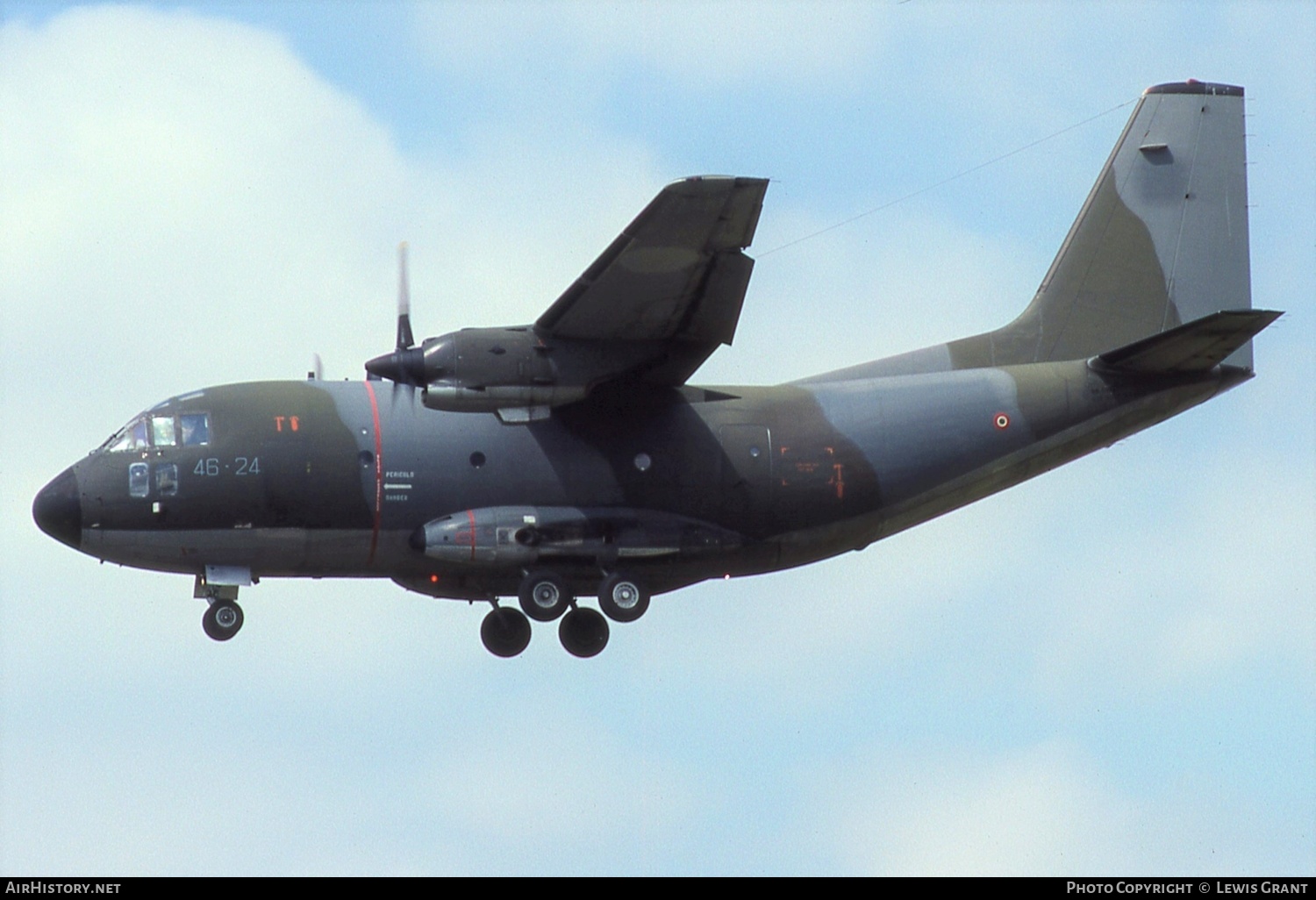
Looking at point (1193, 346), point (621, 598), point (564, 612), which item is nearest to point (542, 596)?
point (564, 612)

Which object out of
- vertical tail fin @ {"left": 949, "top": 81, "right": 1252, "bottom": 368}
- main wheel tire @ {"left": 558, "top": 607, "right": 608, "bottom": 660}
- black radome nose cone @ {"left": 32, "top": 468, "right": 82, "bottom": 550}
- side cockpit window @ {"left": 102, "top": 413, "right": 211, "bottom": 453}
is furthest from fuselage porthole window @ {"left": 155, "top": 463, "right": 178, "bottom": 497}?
vertical tail fin @ {"left": 949, "top": 81, "right": 1252, "bottom": 368}

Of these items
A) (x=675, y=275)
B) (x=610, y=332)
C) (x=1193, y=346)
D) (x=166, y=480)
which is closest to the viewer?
(x=675, y=275)

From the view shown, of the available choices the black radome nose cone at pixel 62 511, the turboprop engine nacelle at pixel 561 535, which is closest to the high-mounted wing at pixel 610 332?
the turboprop engine nacelle at pixel 561 535

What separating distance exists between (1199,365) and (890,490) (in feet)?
14.4

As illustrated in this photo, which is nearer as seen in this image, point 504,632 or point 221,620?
point 221,620

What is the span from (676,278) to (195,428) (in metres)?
6.03

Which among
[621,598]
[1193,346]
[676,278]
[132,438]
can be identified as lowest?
[621,598]

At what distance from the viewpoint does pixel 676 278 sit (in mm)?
25812

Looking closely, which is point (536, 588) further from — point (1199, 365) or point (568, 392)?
point (1199, 365)

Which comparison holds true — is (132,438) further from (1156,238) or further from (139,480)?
(1156,238)

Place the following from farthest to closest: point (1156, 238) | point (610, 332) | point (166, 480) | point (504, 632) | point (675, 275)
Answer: point (1156, 238)
point (504, 632)
point (610, 332)
point (166, 480)
point (675, 275)

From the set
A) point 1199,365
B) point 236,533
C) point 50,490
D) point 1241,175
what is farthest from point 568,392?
point 1241,175

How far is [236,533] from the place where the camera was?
87.2 feet

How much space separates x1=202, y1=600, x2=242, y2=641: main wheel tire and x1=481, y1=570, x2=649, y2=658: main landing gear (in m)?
3.25
